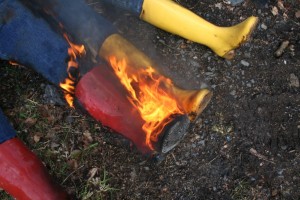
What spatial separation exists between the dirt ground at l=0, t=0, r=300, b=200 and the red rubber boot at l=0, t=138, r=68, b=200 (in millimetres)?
368

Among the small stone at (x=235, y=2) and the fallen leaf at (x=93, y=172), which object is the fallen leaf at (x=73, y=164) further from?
the small stone at (x=235, y=2)

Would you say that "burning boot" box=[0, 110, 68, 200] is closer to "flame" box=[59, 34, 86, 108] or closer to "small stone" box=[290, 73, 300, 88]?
"flame" box=[59, 34, 86, 108]

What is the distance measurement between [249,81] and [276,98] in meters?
0.25

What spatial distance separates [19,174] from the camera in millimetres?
2977

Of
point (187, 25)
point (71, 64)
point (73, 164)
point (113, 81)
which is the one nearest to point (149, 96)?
point (113, 81)

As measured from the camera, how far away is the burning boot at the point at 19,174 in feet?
9.75

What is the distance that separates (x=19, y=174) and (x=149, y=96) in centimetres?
101

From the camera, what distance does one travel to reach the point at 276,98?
354cm

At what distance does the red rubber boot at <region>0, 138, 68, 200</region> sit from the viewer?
2.97 m

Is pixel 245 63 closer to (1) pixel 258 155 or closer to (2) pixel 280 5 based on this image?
(2) pixel 280 5

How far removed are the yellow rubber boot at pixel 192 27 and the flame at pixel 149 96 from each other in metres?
0.52

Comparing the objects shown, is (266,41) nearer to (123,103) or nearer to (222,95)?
(222,95)

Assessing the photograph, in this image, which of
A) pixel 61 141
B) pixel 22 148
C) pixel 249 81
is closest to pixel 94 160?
pixel 61 141

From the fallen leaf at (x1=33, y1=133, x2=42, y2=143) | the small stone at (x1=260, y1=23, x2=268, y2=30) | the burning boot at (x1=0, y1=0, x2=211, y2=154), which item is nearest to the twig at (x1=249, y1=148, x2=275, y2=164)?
the burning boot at (x1=0, y1=0, x2=211, y2=154)
